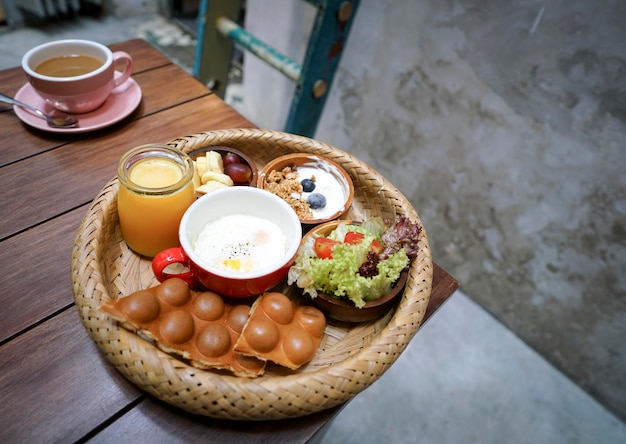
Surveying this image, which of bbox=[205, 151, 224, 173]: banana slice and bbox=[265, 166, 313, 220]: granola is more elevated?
bbox=[205, 151, 224, 173]: banana slice

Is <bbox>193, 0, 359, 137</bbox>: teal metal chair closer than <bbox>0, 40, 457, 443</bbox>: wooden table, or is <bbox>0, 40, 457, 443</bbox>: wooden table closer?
<bbox>0, 40, 457, 443</bbox>: wooden table

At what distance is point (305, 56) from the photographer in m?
1.71

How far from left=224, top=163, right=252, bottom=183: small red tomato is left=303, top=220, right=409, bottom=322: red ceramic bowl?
361 millimetres

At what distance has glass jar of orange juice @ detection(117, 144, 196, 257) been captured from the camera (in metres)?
0.88

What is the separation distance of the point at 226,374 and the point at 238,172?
49 centimetres

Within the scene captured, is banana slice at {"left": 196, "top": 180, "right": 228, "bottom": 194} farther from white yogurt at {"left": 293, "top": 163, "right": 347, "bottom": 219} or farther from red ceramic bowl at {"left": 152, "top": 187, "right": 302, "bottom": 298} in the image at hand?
white yogurt at {"left": 293, "top": 163, "right": 347, "bottom": 219}

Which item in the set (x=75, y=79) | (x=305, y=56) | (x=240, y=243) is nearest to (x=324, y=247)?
(x=240, y=243)

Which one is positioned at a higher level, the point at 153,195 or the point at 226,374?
the point at 153,195

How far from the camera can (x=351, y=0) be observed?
1649 millimetres

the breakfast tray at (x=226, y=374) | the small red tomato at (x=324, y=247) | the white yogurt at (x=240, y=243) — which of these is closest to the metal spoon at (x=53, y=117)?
the breakfast tray at (x=226, y=374)

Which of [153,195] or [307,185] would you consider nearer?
[153,195]

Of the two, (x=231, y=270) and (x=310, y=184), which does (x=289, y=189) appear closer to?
(x=310, y=184)

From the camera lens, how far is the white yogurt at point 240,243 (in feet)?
3.01

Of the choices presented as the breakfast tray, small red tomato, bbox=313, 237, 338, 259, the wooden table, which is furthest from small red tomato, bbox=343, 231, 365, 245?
the wooden table
